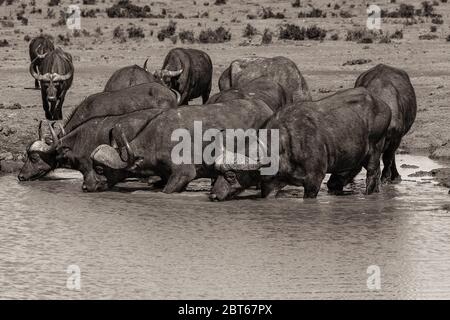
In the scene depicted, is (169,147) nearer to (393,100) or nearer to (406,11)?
(393,100)

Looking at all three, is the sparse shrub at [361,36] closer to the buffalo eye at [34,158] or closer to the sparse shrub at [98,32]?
the sparse shrub at [98,32]

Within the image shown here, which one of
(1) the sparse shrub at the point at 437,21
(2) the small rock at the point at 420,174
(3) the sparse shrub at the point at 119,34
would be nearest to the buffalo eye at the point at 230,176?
(2) the small rock at the point at 420,174

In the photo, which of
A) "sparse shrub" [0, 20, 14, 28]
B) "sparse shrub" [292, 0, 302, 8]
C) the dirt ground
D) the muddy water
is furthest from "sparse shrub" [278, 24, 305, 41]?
the muddy water

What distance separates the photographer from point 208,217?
1391 cm

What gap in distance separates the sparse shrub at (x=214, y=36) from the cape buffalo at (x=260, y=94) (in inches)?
584

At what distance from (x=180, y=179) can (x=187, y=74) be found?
7.95m

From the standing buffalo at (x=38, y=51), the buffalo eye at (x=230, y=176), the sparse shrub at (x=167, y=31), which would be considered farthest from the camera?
the sparse shrub at (x=167, y=31)

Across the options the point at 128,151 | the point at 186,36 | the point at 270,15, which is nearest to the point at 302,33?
the point at 186,36

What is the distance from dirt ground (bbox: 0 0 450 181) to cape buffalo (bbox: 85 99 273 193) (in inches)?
119

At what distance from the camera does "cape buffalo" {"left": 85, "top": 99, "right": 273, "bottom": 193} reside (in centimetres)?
1514

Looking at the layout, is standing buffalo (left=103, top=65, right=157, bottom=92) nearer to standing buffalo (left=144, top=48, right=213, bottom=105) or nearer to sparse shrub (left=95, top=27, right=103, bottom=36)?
standing buffalo (left=144, top=48, right=213, bottom=105)

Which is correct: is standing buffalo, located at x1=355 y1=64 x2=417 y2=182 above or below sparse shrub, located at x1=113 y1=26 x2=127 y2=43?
above

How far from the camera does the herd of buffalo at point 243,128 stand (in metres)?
14.4
